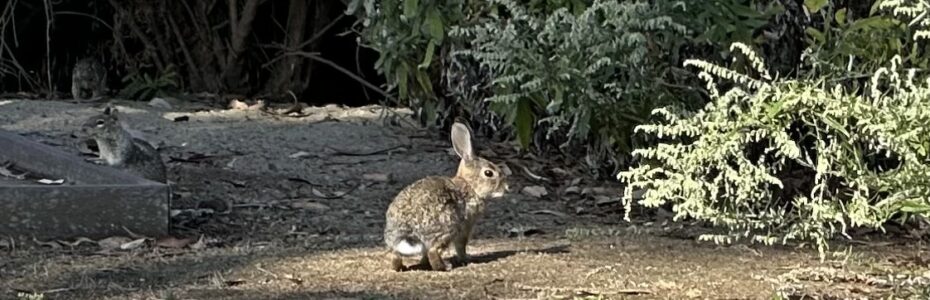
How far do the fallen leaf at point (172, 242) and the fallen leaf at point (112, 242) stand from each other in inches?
5.8

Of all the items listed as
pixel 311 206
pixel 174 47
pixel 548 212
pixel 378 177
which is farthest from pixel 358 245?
pixel 174 47

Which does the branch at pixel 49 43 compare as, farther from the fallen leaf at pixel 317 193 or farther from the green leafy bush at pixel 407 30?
the green leafy bush at pixel 407 30

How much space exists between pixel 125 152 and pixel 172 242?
1.59 meters

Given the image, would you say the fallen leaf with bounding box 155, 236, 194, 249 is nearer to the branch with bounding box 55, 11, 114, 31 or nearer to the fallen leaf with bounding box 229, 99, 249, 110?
the fallen leaf with bounding box 229, 99, 249, 110

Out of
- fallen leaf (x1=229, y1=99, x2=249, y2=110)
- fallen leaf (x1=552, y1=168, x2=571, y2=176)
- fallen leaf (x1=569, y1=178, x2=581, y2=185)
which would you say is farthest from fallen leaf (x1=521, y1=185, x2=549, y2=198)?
fallen leaf (x1=229, y1=99, x2=249, y2=110)

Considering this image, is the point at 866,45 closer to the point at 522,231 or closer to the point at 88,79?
the point at 522,231

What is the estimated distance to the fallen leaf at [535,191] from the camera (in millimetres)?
9969

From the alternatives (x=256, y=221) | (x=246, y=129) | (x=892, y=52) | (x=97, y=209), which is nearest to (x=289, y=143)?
(x=246, y=129)

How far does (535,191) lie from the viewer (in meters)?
10.0

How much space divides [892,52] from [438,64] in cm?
445

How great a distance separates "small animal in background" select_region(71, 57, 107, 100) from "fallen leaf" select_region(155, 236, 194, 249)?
19.7 ft

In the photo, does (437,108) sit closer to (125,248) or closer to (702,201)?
(125,248)

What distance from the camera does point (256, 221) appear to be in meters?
8.98

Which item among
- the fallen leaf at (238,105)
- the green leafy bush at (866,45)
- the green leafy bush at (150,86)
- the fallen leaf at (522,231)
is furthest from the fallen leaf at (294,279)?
the green leafy bush at (150,86)
